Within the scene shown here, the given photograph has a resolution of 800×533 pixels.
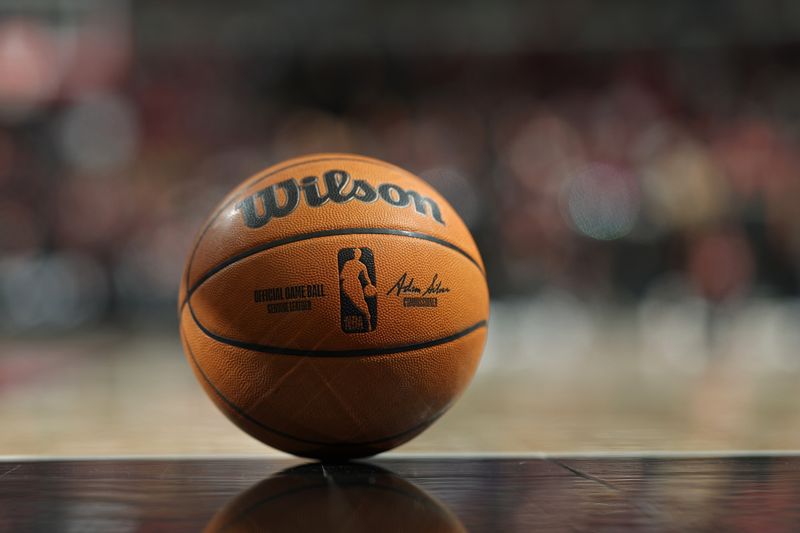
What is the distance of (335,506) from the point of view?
1.46 m

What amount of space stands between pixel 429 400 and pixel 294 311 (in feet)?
0.93

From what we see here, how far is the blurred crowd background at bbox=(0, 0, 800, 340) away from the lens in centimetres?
795

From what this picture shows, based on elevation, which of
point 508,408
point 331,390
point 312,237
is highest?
point 312,237

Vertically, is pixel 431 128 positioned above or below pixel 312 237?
above

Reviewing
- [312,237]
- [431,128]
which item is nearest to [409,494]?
[312,237]

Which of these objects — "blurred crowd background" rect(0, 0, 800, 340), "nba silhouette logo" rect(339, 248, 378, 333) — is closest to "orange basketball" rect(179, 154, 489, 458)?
"nba silhouette logo" rect(339, 248, 378, 333)

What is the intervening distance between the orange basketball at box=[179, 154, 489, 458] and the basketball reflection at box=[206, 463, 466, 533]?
0.27 ft

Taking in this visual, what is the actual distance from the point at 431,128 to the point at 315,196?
7622 mm

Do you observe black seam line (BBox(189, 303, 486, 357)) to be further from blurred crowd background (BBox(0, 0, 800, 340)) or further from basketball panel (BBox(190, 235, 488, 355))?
blurred crowd background (BBox(0, 0, 800, 340))

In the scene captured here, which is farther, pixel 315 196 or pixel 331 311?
pixel 315 196

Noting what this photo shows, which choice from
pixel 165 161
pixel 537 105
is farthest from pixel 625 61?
pixel 165 161

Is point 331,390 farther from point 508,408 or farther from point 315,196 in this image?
point 508,408

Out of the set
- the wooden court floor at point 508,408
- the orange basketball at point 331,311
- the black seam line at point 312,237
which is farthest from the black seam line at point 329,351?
the wooden court floor at point 508,408

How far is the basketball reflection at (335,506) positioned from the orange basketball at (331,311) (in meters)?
0.08
